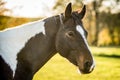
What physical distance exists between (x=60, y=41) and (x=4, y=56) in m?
0.95

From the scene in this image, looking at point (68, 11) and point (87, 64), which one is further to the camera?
point (68, 11)

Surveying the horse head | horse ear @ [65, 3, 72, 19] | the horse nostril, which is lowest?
the horse nostril

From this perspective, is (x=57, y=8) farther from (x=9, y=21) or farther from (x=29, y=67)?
(x=29, y=67)

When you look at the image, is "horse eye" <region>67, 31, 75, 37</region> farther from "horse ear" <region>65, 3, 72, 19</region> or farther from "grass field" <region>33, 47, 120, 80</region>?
"grass field" <region>33, 47, 120, 80</region>

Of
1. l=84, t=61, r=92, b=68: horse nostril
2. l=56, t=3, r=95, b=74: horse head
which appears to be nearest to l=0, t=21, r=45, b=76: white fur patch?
l=56, t=3, r=95, b=74: horse head

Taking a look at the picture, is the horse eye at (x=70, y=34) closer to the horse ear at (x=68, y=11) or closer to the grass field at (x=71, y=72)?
the horse ear at (x=68, y=11)

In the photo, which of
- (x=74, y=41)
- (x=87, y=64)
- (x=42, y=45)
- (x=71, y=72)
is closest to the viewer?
(x=87, y=64)

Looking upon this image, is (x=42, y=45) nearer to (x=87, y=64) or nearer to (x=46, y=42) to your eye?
(x=46, y=42)

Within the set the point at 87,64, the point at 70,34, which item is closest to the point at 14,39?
the point at 70,34

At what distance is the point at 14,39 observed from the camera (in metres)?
5.80

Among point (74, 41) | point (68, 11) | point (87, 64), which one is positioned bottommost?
point (87, 64)

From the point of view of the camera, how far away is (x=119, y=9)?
65.6 m

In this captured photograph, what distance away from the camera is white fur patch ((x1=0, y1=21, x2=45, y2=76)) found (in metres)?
5.66

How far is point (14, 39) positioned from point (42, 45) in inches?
19.0
